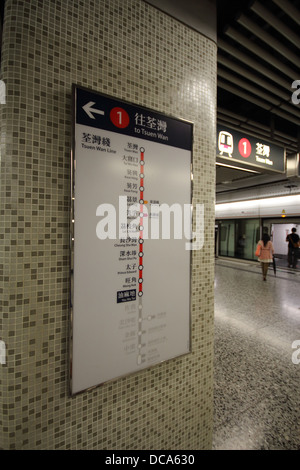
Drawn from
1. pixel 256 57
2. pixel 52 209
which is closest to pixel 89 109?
pixel 52 209

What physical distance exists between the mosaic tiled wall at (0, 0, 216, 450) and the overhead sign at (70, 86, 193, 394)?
0.26ft

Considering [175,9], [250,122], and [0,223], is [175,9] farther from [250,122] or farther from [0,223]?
[250,122]

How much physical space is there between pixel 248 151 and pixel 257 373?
121 inches

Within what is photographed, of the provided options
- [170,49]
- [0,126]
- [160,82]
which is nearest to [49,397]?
[0,126]

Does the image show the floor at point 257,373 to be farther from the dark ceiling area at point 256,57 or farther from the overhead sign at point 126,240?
the dark ceiling area at point 256,57

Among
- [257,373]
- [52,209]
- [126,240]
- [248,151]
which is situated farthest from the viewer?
[248,151]

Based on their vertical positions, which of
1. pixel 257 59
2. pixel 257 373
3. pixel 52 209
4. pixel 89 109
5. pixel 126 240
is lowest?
pixel 257 373

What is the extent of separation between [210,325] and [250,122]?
382 cm

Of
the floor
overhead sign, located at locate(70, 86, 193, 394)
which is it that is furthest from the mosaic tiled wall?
the floor

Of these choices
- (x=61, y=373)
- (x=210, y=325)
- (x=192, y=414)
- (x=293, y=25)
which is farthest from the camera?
(x=293, y=25)

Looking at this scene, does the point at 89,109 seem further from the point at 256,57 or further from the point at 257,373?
the point at 257,373

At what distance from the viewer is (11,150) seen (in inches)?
40.5

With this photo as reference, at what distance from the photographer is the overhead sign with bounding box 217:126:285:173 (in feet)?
10.7

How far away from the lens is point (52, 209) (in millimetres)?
1115
